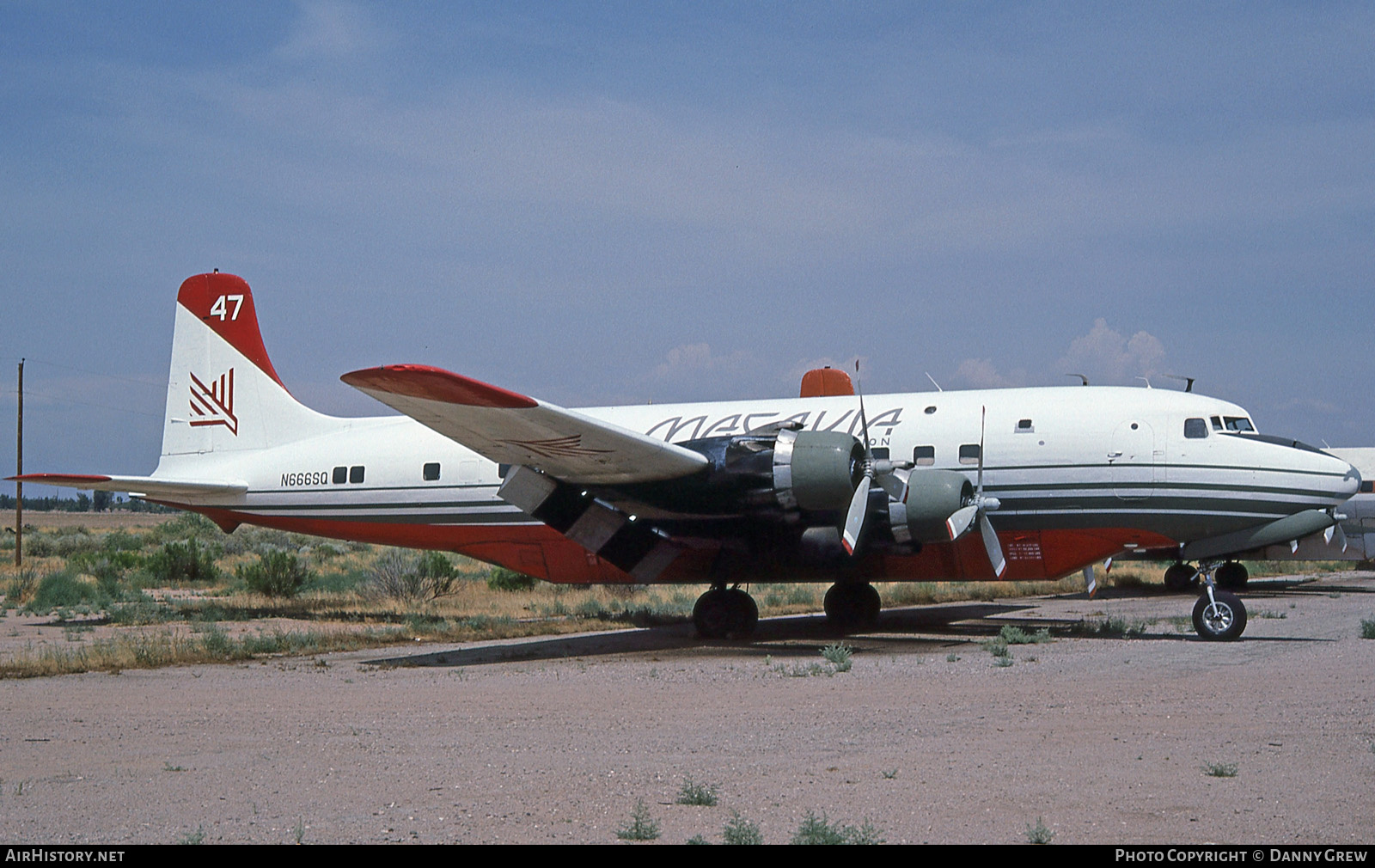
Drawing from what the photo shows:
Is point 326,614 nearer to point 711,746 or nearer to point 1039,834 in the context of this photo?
point 711,746

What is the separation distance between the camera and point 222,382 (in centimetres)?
1994

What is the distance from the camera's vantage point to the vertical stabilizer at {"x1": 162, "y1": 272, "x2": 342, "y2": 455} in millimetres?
19594

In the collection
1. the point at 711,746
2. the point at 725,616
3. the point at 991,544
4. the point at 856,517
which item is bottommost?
the point at 711,746

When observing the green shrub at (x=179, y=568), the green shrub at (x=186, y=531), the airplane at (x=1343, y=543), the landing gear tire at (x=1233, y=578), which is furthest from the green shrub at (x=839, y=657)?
the green shrub at (x=186, y=531)

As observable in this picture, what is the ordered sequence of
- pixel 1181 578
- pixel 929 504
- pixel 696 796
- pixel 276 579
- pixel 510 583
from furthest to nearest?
pixel 510 583 < pixel 1181 578 < pixel 276 579 < pixel 929 504 < pixel 696 796

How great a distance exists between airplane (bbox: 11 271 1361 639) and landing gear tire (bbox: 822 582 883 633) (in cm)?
3

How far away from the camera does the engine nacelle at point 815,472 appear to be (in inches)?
509

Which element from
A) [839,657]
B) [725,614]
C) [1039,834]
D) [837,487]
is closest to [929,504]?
[837,487]

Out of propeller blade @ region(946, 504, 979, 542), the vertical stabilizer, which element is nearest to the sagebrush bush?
the vertical stabilizer

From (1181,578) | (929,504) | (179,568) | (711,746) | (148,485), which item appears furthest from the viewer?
(179,568)

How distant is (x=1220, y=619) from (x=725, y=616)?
598 cm

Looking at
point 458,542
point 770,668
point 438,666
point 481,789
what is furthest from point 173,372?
point 481,789

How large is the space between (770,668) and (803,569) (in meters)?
2.72

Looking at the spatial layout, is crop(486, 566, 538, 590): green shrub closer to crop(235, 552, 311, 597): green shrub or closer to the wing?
crop(235, 552, 311, 597): green shrub
